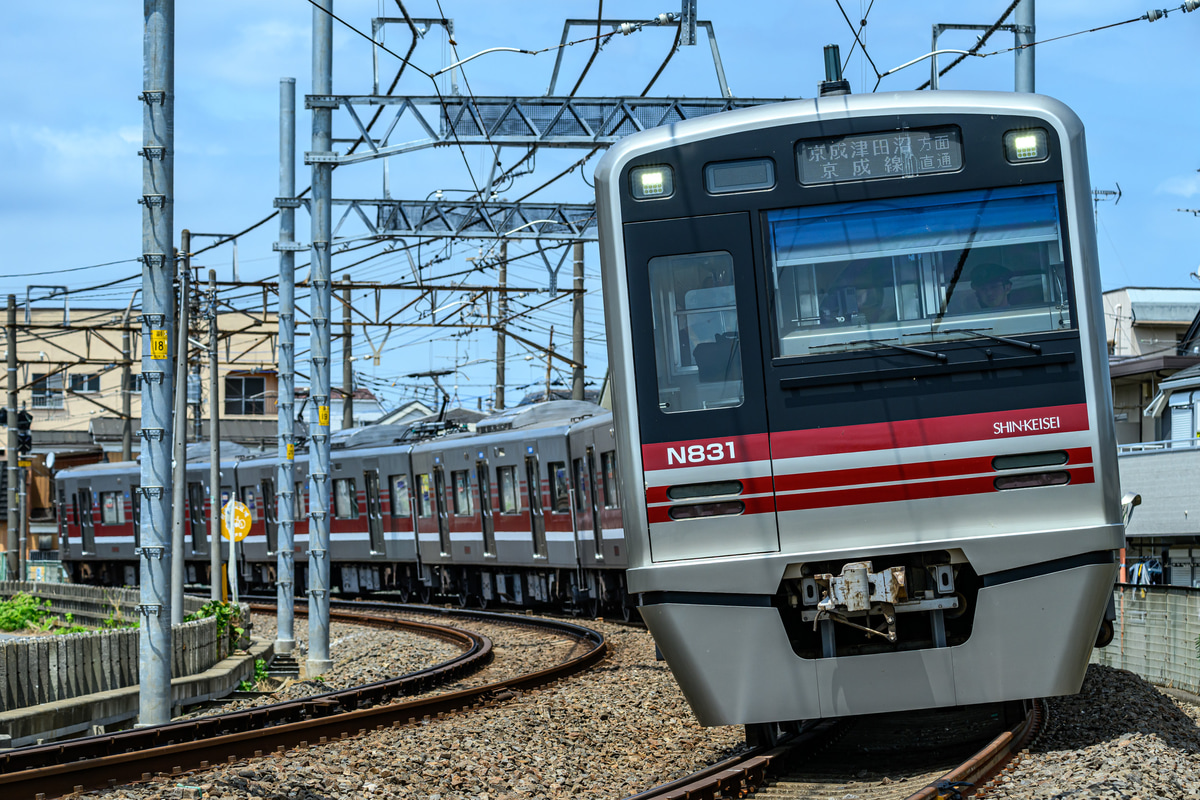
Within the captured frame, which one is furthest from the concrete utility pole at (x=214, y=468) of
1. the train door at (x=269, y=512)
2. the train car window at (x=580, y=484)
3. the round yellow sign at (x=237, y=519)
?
the train door at (x=269, y=512)

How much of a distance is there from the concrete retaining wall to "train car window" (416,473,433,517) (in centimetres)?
1000

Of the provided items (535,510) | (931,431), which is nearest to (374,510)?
(535,510)

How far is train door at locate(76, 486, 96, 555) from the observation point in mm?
34750

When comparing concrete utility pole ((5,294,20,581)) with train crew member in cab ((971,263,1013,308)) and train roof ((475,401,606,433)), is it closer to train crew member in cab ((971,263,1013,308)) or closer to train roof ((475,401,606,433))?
train roof ((475,401,606,433))

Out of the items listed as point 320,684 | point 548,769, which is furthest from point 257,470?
point 548,769

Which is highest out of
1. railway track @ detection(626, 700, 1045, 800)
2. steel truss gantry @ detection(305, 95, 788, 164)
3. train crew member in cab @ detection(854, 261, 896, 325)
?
steel truss gantry @ detection(305, 95, 788, 164)

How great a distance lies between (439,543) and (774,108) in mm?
18819

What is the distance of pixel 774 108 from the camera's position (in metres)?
7.45

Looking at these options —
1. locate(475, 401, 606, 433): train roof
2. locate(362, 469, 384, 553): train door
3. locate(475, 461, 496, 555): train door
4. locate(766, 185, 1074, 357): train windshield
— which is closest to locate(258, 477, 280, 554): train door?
locate(362, 469, 384, 553): train door

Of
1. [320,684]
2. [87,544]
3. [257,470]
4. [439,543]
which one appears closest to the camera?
[320,684]

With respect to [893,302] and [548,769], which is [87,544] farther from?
[893,302]

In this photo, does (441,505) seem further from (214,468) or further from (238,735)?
(238,735)

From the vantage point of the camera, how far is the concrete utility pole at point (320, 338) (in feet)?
48.3

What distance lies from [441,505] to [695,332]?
18416 mm
